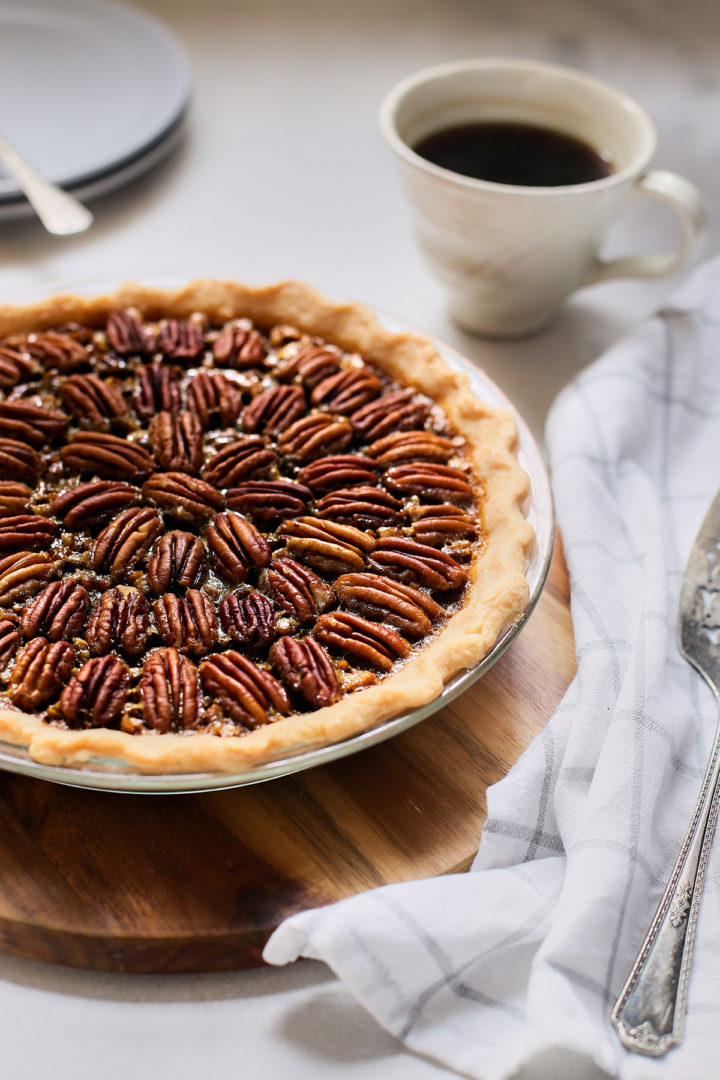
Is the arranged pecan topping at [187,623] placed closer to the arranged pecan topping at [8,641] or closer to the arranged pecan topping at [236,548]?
the arranged pecan topping at [236,548]

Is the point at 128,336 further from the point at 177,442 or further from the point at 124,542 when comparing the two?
the point at 124,542

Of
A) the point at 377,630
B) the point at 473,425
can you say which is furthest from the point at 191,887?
the point at 473,425

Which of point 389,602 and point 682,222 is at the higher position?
point 682,222

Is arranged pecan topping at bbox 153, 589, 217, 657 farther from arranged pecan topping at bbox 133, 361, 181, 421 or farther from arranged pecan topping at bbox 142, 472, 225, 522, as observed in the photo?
arranged pecan topping at bbox 133, 361, 181, 421

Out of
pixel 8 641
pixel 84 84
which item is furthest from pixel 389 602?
pixel 84 84

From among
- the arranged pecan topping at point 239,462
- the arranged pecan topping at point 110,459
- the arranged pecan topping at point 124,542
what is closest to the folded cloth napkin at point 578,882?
the arranged pecan topping at point 239,462

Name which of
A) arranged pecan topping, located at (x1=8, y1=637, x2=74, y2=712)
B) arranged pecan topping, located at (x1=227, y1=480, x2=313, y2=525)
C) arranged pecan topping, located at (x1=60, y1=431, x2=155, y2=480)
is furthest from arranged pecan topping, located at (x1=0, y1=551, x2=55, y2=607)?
arranged pecan topping, located at (x1=227, y1=480, x2=313, y2=525)
